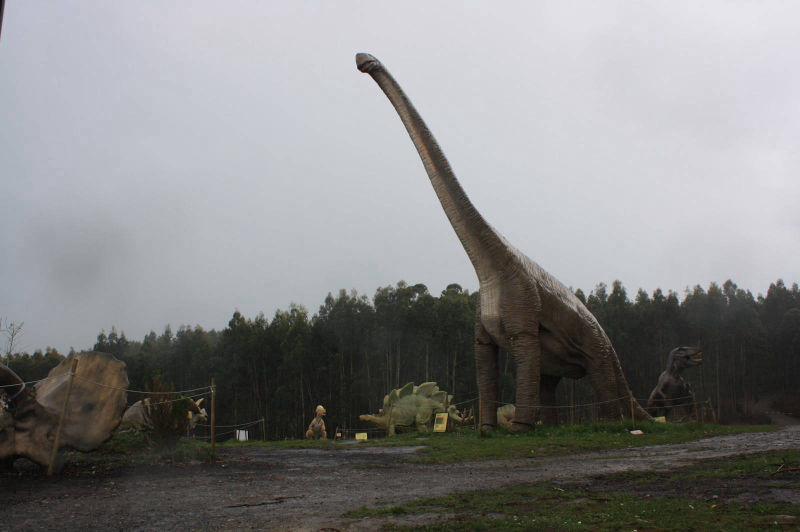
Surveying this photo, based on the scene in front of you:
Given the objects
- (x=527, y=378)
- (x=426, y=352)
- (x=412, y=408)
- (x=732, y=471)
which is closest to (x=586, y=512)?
(x=732, y=471)

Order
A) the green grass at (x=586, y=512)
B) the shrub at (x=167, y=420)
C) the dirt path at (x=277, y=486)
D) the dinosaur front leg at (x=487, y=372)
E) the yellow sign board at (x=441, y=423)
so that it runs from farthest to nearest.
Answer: the yellow sign board at (x=441, y=423) → the dinosaur front leg at (x=487, y=372) → the shrub at (x=167, y=420) → the dirt path at (x=277, y=486) → the green grass at (x=586, y=512)

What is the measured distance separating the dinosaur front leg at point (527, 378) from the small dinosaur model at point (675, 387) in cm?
725

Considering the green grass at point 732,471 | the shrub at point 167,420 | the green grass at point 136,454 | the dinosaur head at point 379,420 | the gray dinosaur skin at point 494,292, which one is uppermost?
the gray dinosaur skin at point 494,292

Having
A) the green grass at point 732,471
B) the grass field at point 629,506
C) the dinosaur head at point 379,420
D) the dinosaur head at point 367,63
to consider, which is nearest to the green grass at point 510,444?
the green grass at point 732,471

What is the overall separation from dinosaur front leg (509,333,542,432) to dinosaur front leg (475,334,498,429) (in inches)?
33.7

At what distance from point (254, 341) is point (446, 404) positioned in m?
14.9

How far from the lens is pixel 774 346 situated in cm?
2834

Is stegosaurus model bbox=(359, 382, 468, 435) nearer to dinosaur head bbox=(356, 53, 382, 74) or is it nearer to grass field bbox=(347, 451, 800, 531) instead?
dinosaur head bbox=(356, 53, 382, 74)

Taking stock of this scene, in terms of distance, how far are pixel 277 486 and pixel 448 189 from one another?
646cm

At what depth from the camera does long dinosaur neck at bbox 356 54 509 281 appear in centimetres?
1072

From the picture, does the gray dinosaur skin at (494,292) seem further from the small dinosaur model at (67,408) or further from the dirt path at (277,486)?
the small dinosaur model at (67,408)

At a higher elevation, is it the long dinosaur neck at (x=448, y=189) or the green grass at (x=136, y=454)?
the long dinosaur neck at (x=448, y=189)

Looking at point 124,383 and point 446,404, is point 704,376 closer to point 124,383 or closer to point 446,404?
point 446,404

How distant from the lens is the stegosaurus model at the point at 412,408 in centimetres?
1658
